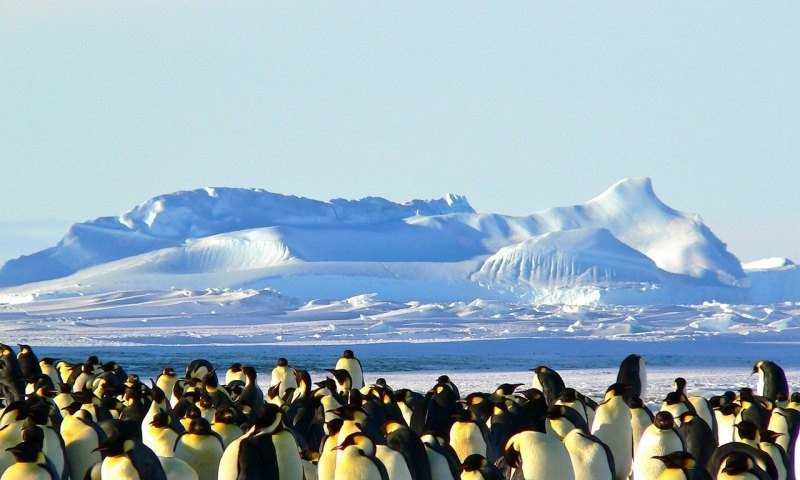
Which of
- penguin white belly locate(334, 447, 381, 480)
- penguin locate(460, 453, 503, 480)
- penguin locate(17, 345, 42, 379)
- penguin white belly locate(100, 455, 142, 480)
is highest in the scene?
penguin locate(17, 345, 42, 379)

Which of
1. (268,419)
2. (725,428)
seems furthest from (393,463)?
(725,428)

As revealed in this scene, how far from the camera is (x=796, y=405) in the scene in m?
8.47

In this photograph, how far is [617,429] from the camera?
296 inches

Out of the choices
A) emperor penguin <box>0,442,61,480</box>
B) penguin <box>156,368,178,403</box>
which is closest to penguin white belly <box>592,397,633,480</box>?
emperor penguin <box>0,442,61,480</box>

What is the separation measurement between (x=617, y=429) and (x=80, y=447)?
3152 mm

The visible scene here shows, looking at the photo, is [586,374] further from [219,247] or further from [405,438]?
[219,247]

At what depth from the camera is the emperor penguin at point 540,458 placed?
6.04 metres

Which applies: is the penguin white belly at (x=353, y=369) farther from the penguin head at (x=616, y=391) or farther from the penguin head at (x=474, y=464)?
the penguin head at (x=474, y=464)

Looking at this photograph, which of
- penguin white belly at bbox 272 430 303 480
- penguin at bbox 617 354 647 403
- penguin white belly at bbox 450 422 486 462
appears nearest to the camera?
penguin white belly at bbox 272 430 303 480

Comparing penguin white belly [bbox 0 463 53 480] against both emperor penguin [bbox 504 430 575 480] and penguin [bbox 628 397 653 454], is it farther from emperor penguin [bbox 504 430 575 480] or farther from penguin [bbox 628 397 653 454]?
penguin [bbox 628 397 653 454]

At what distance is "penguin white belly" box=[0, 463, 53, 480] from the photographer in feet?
16.6

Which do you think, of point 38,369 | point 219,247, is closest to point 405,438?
point 38,369

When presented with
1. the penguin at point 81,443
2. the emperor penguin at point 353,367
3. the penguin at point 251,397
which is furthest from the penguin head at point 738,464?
the emperor penguin at point 353,367

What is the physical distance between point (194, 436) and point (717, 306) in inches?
1576
